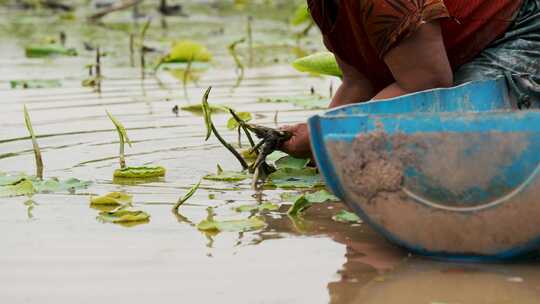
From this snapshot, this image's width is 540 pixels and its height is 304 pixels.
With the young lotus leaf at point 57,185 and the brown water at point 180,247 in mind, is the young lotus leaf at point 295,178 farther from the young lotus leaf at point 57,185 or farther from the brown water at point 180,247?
the young lotus leaf at point 57,185

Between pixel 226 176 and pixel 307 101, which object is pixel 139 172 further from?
pixel 307 101

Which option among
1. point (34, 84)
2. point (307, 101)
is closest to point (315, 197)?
point (307, 101)

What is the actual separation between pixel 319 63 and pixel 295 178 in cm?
68

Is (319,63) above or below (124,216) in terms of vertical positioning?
above

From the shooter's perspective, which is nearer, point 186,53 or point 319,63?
point 319,63

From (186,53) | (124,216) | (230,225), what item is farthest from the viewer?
(186,53)

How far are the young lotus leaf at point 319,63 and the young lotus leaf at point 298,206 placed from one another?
3.60 ft

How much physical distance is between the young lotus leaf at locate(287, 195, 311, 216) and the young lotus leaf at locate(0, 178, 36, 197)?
0.76 m

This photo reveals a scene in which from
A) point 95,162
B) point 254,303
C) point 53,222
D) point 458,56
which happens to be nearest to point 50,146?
point 95,162

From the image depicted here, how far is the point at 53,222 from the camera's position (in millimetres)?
2820

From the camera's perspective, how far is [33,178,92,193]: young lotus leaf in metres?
3.17

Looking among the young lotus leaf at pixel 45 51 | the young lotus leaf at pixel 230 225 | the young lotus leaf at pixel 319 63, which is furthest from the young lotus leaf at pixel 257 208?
the young lotus leaf at pixel 45 51

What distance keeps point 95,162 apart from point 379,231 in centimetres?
144

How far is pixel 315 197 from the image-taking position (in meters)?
3.02
